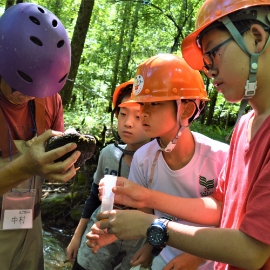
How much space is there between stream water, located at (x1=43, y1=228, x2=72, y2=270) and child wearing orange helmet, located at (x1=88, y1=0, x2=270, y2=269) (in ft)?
13.2

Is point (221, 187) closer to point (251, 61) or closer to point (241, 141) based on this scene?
point (241, 141)

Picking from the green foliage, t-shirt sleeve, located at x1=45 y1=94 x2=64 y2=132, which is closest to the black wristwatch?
t-shirt sleeve, located at x1=45 y1=94 x2=64 y2=132

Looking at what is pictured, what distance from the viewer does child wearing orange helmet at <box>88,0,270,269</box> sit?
1.33 meters

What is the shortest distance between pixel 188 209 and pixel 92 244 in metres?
0.71

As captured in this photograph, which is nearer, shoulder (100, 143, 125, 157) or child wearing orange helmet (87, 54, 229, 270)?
child wearing orange helmet (87, 54, 229, 270)

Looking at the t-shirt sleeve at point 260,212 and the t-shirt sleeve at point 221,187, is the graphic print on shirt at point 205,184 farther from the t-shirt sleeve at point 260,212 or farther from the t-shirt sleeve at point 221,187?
the t-shirt sleeve at point 260,212

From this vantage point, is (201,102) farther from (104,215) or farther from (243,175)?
(104,215)

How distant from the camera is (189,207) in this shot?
202 centimetres

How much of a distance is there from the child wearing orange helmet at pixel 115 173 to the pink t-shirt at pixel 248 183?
43.2 inches

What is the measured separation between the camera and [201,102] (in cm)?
249

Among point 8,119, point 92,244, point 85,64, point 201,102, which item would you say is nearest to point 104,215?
point 92,244

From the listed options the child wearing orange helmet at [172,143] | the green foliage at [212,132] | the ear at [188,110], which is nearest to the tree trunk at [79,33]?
the green foliage at [212,132]

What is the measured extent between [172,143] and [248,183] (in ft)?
2.77

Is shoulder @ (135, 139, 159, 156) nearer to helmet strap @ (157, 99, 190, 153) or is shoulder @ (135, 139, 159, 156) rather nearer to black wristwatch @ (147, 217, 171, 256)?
helmet strap @ (157, 99, 190, 153)
